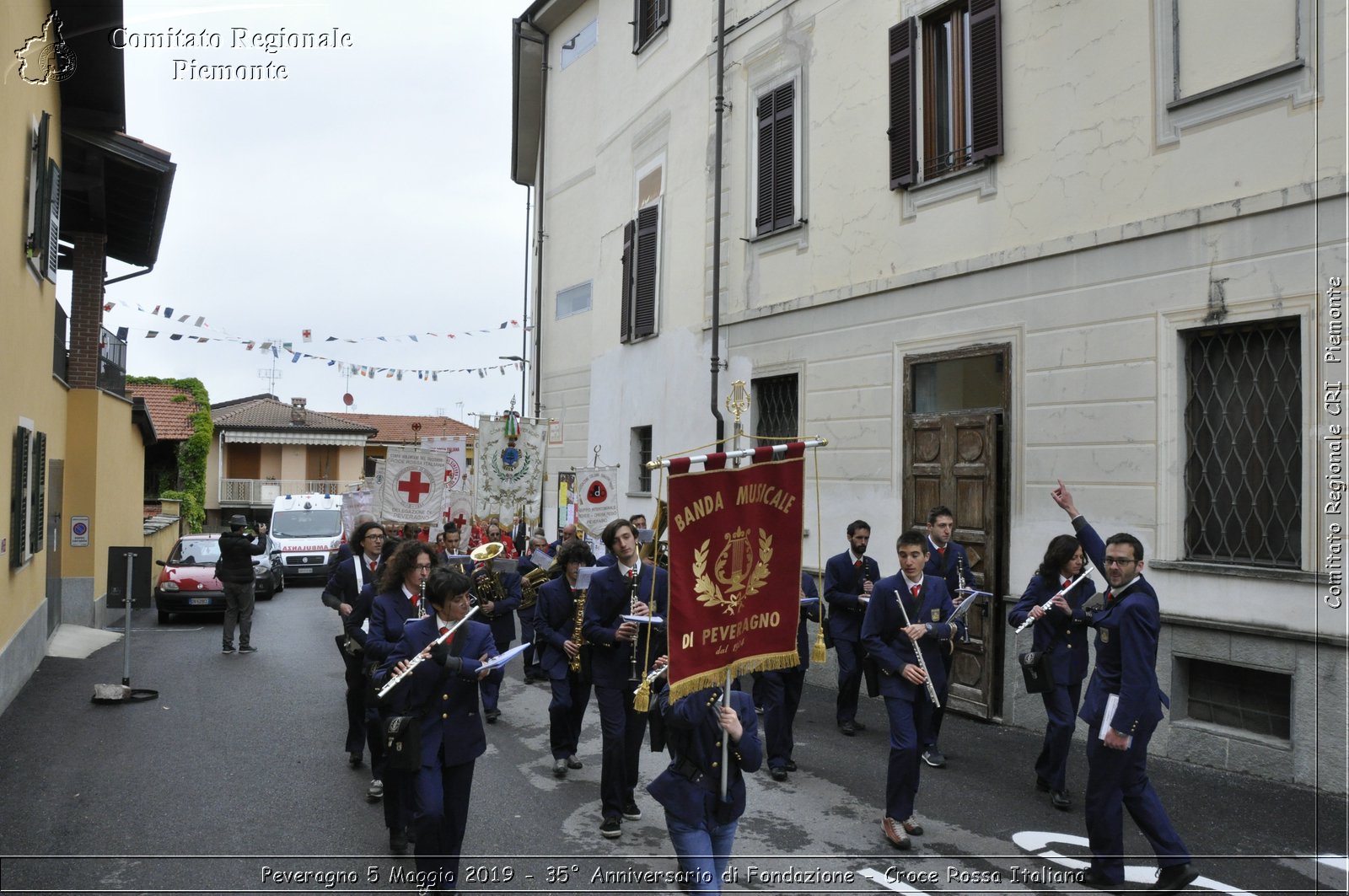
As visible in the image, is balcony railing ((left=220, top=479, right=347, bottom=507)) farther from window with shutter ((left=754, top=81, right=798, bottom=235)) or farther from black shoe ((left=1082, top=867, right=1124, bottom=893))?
black shoe ((left=1082, top=867, right=1124, bottom=893))

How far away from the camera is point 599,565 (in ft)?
A: 24.2

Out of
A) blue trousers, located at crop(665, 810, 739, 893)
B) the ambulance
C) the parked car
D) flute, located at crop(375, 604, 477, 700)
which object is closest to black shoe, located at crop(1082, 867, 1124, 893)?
blue trousers, located at crop(665, 810, 739, 893)

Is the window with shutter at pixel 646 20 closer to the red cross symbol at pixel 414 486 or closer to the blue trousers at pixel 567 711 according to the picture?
the red cross symbol at pixel 414 486

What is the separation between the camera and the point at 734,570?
4.74m

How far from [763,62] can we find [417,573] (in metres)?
10.00

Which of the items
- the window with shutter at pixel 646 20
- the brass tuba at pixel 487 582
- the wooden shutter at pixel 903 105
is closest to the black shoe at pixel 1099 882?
the brass tuba at pixel 487 582

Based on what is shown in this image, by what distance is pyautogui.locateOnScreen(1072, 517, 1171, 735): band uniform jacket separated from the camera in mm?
5395

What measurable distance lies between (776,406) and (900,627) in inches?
287

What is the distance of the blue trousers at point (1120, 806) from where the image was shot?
545 cm

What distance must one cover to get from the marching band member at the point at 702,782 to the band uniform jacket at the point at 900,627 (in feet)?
6.89

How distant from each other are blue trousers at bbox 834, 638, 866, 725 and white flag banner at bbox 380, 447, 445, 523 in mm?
6756

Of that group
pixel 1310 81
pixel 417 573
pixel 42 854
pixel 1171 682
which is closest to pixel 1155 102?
pixel 1310 81

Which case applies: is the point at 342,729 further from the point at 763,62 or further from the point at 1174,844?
the point at 763,62

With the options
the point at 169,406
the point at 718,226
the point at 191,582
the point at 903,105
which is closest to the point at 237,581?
the point at 191,582
